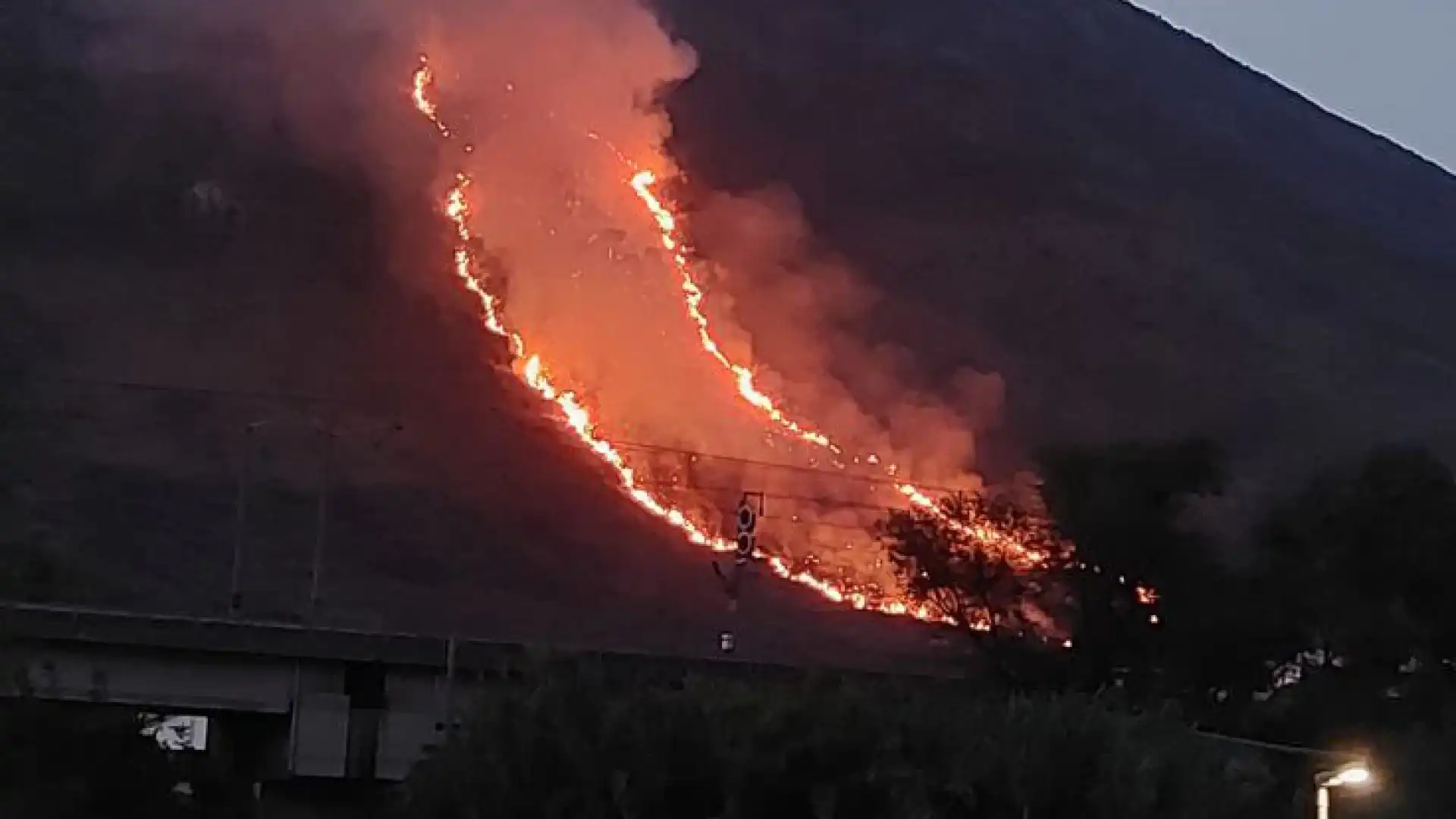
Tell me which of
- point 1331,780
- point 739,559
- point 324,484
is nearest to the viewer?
point 1331,780

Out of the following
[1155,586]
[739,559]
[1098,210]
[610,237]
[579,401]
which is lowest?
[1155,586]

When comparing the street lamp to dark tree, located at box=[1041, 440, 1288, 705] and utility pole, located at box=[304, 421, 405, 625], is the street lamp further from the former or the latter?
utility pole, located at box=[304, 421, 405, 625]

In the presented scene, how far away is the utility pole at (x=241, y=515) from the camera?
78625 mm

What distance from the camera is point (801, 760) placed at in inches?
1235

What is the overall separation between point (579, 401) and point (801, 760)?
74.4m

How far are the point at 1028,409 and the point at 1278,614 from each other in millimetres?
66021

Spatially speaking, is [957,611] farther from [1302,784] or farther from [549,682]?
[549,682]

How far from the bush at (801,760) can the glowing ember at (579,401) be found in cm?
3039

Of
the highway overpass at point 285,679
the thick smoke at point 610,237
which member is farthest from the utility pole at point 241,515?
the highway overpass at point 285,679

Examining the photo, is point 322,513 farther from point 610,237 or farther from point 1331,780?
point 1331,780

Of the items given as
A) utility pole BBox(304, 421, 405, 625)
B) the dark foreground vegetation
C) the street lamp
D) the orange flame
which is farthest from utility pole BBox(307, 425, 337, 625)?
Answer: the street lamp

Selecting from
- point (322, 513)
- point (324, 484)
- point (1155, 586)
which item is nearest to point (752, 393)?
point (324, 484)

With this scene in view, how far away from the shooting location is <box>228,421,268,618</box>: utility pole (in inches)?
3095

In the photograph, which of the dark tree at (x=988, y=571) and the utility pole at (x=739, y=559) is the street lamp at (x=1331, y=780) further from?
the utility pole at (x=739, y=559)
